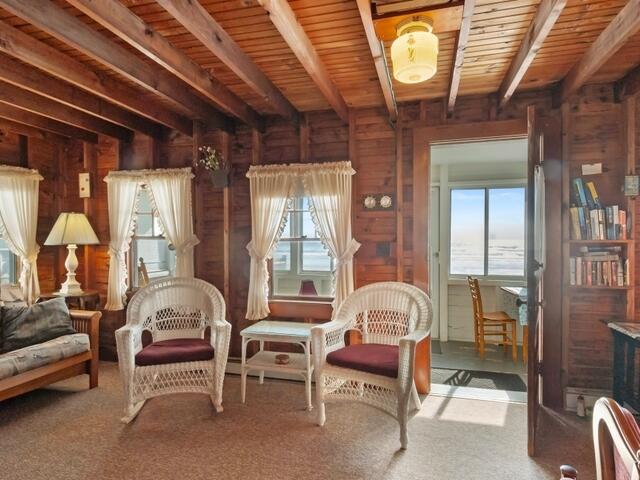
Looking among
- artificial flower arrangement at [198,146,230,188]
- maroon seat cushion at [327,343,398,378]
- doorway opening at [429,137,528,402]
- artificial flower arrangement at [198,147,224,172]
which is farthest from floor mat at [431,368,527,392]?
artificial flower arrangement at [198,147,224,172]

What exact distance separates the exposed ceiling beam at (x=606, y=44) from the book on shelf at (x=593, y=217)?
2.55ft

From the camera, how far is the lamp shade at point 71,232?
390cm

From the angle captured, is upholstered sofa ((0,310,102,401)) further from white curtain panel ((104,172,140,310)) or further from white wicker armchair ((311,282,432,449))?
white wicker armchair ((311,282,432,449))

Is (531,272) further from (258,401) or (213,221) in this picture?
(213,221)

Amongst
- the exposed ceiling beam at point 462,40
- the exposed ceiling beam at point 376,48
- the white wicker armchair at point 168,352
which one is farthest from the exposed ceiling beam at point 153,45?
the white wicker armchair at point 168,352

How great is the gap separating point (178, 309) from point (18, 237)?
2034 millimetres

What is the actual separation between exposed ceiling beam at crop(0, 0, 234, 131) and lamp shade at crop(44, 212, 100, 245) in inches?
72.5

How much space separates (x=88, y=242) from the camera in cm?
403

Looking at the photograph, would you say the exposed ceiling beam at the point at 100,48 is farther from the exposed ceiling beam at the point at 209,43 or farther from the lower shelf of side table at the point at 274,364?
the lower shelf of side table at the point at 274,364

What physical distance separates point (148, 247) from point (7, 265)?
4.80 feet

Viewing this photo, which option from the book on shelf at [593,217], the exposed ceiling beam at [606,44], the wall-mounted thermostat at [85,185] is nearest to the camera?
the exposed ceiling beam at [606,44]

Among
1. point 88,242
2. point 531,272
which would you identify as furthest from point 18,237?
point 531,272

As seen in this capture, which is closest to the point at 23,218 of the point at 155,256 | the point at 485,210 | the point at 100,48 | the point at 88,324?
the point at 155,256

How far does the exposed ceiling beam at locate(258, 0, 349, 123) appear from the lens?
74.9 inches
